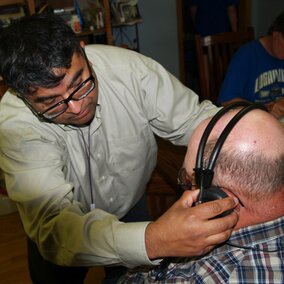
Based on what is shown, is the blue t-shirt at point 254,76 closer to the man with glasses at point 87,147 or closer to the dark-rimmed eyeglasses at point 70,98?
the man with glasses at point 87,147

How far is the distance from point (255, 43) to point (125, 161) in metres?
1.03

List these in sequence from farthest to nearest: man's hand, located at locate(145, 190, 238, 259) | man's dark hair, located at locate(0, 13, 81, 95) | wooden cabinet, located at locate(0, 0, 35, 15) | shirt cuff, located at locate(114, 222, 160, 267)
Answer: wooden cabinet, located at locate(0, 0, 35, 15) < man's dark hair, located at locate(0, 13, 81, 95) < shirt cuff, located at locate(114, 222, 160, 267) < man's hand, located at locate(145, 190, 238, 259)

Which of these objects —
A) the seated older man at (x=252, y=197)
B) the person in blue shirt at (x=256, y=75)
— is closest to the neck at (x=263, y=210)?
the seated older man at (x=252, y=197)

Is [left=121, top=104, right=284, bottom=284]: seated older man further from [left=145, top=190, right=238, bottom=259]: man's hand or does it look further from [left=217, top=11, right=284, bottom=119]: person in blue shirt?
[left=217, top=11, right=284, bottom=119]: person in blue shirt

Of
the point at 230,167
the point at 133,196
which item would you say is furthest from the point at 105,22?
the point at 230,167

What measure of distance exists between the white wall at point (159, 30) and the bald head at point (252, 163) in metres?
3.26

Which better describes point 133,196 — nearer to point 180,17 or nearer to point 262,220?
point 262,220

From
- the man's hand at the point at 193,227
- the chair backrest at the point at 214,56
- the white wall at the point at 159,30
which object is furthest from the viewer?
the white wall at the point at 159,30

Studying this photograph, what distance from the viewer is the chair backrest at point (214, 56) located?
7.38 ft

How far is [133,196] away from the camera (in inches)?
60.3

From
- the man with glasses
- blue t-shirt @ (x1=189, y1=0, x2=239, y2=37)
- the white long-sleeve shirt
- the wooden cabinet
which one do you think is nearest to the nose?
the man with glasses

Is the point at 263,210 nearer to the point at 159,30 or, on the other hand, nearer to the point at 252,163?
the point at 252,163

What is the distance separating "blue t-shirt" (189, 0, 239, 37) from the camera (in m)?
3.92

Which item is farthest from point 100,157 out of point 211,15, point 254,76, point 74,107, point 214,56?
point 211,15
